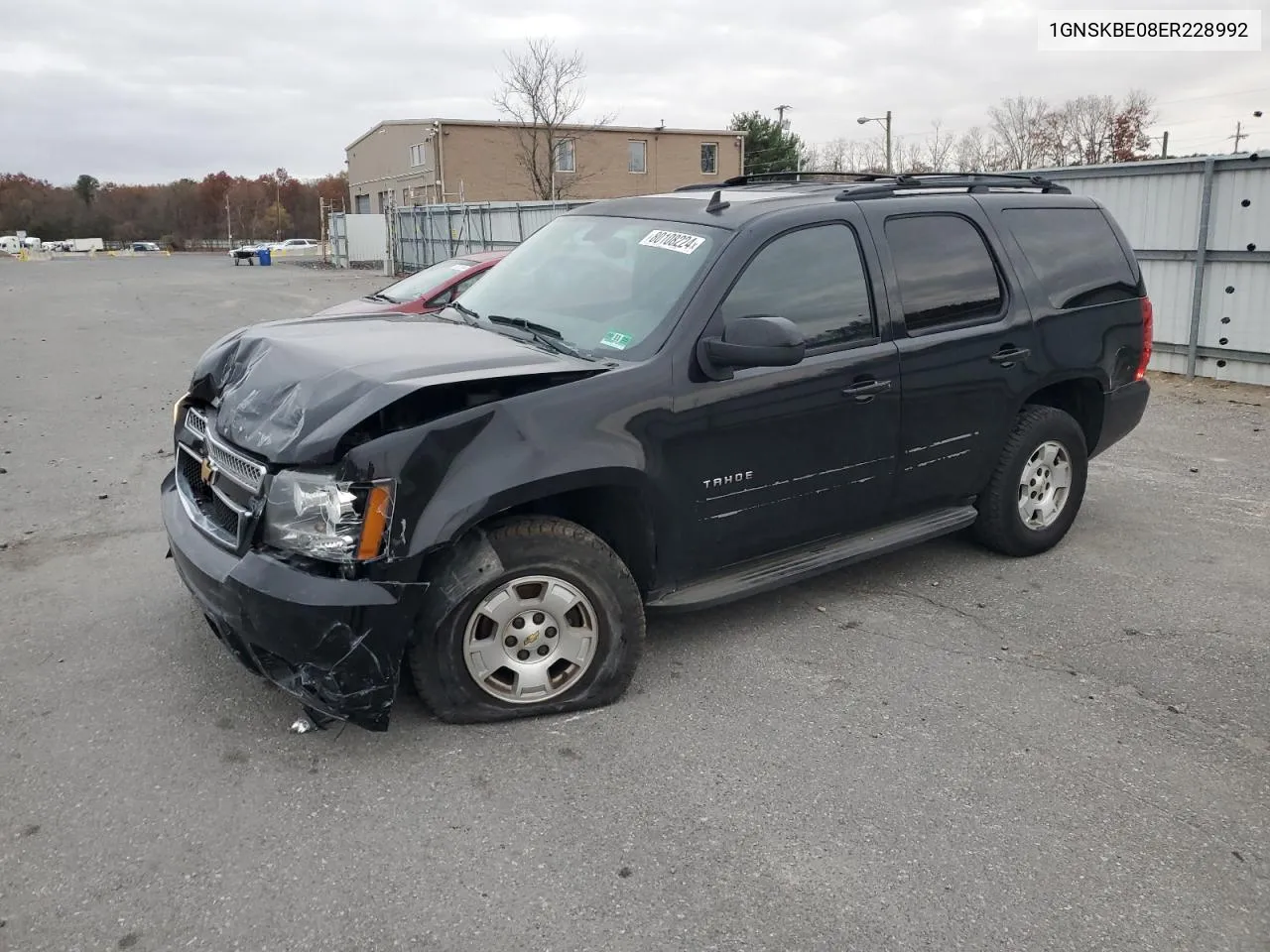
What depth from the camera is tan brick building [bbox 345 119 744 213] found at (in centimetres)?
4466

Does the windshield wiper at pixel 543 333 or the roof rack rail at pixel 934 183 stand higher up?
the roof rack rail at pixel 934 183

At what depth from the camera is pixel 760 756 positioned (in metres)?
3.36

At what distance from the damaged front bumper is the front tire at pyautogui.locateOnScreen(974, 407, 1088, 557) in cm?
320

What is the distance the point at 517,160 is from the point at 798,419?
4431 centimetres

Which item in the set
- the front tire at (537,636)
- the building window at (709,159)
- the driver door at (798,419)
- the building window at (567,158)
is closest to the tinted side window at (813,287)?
the driver door at (798,419)

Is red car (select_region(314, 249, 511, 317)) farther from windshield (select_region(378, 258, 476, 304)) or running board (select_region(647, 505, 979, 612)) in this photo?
running board (select_region(647, 505, 979, 612))

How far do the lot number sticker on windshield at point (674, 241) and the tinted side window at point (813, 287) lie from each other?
0.26m

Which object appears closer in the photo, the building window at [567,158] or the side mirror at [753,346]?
the side mirror at [753,346]

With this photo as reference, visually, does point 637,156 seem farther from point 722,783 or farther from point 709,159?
point 722,783

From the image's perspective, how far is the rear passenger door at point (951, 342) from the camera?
4465 mm

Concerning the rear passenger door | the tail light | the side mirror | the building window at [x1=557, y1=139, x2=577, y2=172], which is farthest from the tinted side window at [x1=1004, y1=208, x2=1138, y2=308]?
the building window at [x1=557, y1=139, x2=577, y2=172]

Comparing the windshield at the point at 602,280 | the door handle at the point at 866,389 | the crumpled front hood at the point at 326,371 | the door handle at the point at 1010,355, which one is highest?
the windshield at the point at 602,280

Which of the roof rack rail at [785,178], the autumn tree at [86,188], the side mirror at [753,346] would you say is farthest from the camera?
the autumn tree at [86,188]

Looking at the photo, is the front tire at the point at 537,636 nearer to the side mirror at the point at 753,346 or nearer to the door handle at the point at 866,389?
the side mirror at the point at 753,346
